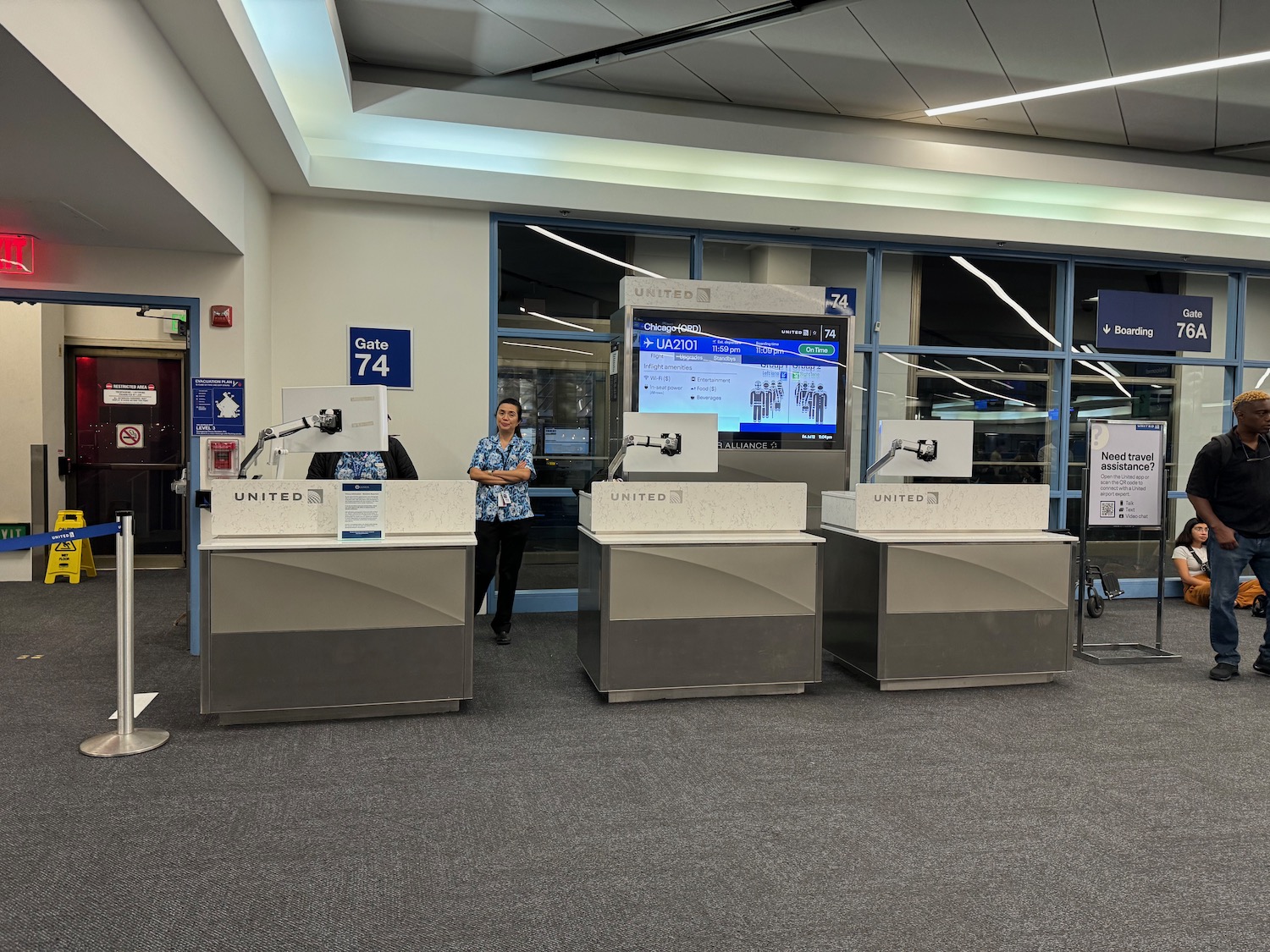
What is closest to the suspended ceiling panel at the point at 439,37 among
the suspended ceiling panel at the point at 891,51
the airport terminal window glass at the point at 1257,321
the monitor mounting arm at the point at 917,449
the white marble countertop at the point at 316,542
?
the suspended ceiling panel at the point at 891,51

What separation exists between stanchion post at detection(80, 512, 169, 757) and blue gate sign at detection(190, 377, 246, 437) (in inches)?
61.2

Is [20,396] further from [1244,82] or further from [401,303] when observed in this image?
[1244,82]

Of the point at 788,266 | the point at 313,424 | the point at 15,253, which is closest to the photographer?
the point at 313,424

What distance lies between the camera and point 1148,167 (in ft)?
23.2

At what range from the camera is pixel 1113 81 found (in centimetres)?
563

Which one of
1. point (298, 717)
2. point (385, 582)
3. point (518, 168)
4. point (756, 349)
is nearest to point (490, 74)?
point (518, 168)

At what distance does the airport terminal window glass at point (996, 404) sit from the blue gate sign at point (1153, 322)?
0.64 metres

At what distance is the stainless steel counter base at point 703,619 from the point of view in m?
4.22

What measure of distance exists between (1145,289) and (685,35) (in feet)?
17.9

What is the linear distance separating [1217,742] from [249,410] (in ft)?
18.3

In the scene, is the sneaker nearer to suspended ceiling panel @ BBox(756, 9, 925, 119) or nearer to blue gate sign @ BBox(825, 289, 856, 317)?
blue gate sign @ BBox(825, 289, 856, 317)

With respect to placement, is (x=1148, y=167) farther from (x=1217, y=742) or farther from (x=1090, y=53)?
(x=1217, y=742)

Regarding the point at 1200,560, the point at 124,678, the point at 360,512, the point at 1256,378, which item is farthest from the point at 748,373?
the point at 1256,378

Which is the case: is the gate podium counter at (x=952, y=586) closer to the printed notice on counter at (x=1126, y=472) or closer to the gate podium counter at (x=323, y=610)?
the printed notice on counter at (x=1126, y=472)
